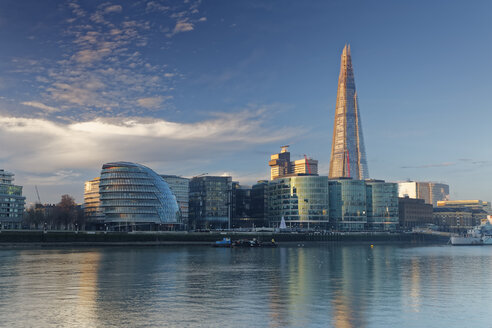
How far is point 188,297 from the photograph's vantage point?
156ft

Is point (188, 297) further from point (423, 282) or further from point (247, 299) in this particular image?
point (423, 282)

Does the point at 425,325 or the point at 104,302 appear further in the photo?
the point at 104,302

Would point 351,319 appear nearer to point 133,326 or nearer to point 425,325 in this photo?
point 425,325

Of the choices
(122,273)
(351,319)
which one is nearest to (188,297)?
(351,319)

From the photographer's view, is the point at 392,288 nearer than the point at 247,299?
No

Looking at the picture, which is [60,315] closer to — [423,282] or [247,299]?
[247,299]

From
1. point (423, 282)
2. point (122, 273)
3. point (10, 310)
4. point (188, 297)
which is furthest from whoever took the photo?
point (122, 273)

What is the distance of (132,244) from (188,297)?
504 feet

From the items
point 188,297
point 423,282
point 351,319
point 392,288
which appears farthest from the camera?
point 423,282

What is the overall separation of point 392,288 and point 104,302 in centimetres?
3046

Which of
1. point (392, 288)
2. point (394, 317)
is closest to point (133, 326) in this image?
point (394, 317)

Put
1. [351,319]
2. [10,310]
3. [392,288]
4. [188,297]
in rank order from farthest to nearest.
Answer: [392,288]
[188,297]
[10,310]
[351,319]

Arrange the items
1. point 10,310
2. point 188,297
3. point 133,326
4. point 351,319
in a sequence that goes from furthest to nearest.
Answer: point 188,297
point 10,310
point 351,319
point 133,326

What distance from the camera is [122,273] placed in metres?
70.6
